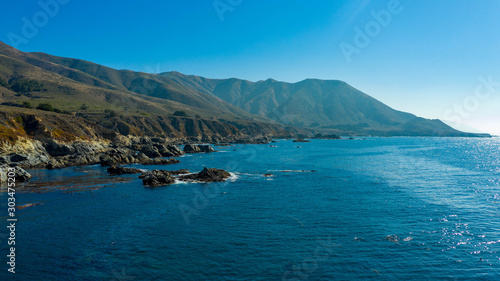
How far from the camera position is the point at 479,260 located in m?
26.0

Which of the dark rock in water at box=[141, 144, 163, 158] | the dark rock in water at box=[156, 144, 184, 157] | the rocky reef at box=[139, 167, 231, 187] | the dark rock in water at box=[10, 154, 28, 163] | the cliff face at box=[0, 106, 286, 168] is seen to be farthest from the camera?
the dark rock in water at box=[156, 144, 184, 157]

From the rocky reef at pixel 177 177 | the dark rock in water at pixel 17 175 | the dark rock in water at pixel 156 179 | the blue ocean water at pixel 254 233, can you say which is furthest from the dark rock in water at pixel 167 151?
the blue ocean water at pixel 254 233

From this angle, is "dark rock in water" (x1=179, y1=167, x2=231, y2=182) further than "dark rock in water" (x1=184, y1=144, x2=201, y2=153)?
No

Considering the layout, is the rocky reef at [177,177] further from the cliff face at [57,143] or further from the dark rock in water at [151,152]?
the dark rock in water at [151,152]

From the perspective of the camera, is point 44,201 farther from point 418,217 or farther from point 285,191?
point 418,217

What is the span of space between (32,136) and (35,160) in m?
17.6

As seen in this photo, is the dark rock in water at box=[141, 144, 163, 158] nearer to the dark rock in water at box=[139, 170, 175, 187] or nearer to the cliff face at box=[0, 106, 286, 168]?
the cliff face at box=[0, 106, 286, 168]

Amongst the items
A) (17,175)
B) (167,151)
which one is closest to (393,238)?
(17,175)

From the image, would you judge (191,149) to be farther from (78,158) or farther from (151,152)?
(78,158)

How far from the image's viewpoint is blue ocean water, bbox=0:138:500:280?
24.0 metres

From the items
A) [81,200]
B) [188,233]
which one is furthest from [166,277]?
[81,200]

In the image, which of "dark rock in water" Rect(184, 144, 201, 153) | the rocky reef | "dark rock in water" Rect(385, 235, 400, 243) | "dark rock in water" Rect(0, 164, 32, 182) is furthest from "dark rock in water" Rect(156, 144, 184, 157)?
"dark rock in water" Rect(385, 235, 400, 243)

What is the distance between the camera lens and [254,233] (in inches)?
1264

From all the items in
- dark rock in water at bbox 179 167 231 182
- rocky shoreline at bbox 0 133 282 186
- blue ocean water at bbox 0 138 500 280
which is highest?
rocky shoreline at bbox 0 133 282 186
